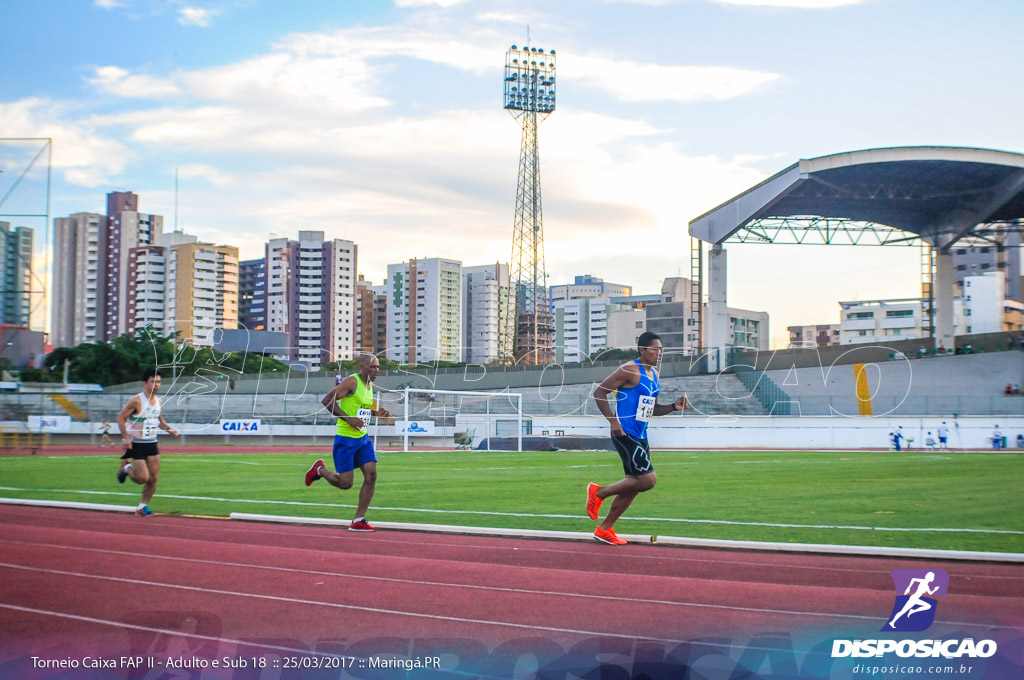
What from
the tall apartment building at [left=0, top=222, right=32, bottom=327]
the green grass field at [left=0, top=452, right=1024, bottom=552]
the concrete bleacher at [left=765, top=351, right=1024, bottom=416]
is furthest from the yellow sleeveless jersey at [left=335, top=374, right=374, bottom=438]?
the concrete bleacher at [left=765, top=351, right=1024, bottom=416]

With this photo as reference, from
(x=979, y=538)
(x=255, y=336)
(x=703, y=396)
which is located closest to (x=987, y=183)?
(x=703, y=396)

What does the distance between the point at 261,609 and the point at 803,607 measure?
401 cm

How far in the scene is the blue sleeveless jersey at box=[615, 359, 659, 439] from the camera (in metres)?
9.34

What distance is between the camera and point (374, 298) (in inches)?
7574

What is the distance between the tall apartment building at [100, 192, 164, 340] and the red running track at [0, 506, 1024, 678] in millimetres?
171622

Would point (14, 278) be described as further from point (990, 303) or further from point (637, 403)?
point (990, 303)

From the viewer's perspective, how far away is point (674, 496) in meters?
15.0

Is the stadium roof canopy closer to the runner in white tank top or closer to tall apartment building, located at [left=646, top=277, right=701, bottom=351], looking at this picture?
the runner in white tank top

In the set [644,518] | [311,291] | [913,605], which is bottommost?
[644,518]

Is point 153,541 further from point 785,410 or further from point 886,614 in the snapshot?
point 785,410

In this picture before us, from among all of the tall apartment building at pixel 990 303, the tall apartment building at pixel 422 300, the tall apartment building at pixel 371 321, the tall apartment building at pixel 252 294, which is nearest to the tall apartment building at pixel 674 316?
the tall apartment building at pixel 990 303

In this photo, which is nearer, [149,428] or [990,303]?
[149,428]

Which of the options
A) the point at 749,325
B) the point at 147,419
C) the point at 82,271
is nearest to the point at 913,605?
the point at 147,419

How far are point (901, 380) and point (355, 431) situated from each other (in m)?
46.8
